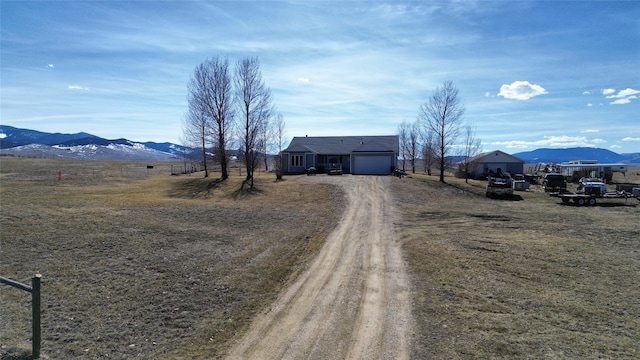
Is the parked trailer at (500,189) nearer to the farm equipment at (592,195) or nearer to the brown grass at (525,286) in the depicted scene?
the farm equipment at (592,195)

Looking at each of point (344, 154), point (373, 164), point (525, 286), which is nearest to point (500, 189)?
point (373, 164)

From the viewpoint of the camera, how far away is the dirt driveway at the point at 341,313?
668 centimetres

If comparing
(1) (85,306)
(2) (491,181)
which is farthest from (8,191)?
(2) (491,181)

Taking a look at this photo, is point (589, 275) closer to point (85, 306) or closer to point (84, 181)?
point (85, 306)

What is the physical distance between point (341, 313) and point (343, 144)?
4905 centimetres

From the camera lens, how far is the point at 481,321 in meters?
7.86

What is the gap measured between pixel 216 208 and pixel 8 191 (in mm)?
14655

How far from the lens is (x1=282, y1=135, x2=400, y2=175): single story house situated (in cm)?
5066

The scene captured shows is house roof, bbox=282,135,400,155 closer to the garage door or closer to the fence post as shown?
the garage door

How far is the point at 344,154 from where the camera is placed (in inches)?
2130

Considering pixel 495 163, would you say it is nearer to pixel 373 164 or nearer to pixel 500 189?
pixel 373 164

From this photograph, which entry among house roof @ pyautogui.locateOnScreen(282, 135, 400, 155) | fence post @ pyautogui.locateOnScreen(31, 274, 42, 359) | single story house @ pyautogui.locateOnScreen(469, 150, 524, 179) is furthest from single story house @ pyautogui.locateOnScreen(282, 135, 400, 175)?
fence post @ pyautogui.locateOnScreen(31, 274, 42, 359)

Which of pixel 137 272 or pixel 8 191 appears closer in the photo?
pixel 137 272

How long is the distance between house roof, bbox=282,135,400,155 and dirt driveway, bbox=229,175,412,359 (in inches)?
1471
